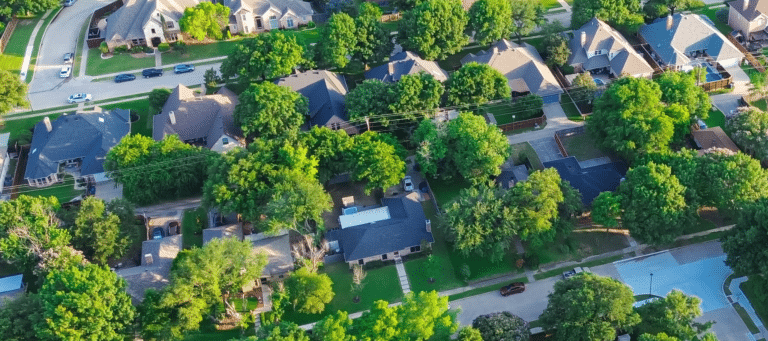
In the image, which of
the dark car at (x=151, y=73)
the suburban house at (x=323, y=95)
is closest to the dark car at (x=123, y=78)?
the dark car at (x=151, y=73)

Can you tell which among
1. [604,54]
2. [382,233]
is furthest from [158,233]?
[604,54]

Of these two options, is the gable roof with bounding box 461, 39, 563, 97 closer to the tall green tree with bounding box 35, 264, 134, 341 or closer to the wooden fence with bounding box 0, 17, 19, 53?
the tall green tree with bounding box 35, 264, 134, 341

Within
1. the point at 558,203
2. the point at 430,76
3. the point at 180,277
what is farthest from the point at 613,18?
the point at 180,277

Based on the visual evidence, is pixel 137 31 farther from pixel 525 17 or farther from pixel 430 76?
pixel 525 17

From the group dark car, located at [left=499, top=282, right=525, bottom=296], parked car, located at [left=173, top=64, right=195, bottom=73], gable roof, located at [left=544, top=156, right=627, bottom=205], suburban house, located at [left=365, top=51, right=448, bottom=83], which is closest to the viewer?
dark car, located at [left=499, top=282, right=525, bottom=296]

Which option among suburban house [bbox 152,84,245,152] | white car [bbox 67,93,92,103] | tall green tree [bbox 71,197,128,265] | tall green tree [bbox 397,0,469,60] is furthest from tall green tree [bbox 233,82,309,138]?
white car [bbox 67,93,92,103]
